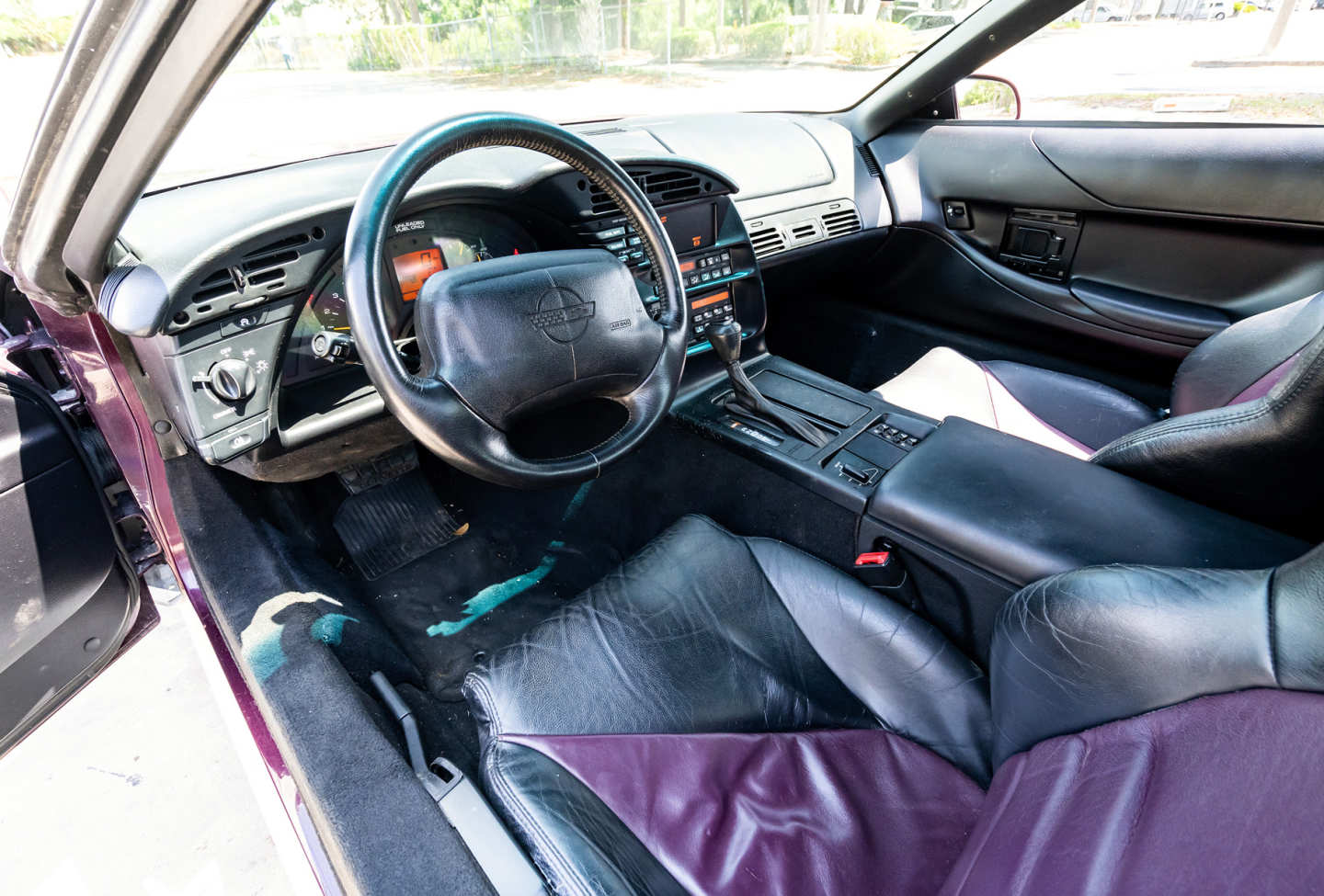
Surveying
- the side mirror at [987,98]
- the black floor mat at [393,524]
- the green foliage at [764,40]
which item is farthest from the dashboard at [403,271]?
the green foliage at [764,40]

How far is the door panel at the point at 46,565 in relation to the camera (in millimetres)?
1159

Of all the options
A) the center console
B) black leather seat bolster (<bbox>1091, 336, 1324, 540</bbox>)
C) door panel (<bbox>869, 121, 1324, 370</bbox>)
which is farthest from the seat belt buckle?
door panel (<bbox>869, 121, 1324, 370</bbox>)

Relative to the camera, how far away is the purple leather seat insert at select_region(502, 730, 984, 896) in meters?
0.83

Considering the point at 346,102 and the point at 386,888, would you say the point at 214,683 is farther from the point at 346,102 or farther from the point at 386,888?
the point at 346,102

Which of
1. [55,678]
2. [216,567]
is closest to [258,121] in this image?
[216,567]

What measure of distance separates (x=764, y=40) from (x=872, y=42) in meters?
1.89

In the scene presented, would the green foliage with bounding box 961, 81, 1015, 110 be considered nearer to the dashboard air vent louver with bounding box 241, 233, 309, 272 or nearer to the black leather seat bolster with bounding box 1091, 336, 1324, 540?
the black leather seat bolster with bounding box 1091, 336, 1324, 540

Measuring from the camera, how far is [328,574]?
148cm

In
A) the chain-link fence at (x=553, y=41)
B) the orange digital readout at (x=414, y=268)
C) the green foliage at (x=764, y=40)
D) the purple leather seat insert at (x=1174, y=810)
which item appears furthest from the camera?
the green foliage at (x=764, y=40)

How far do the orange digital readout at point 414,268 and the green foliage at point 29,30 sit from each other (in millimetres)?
535

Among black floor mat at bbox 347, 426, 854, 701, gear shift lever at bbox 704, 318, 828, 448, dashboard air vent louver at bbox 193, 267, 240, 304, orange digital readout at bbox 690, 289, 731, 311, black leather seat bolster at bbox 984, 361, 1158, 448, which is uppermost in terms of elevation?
dashboard air vent louver at bbox 193, 267, 240, 304

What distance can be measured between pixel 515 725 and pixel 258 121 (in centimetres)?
151

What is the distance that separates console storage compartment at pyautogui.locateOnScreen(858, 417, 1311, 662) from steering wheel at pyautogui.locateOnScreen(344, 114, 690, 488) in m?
0.45

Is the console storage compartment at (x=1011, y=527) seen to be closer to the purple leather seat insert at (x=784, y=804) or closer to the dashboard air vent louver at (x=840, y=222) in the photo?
the purple leather seat insert at (x=784, y=804)
